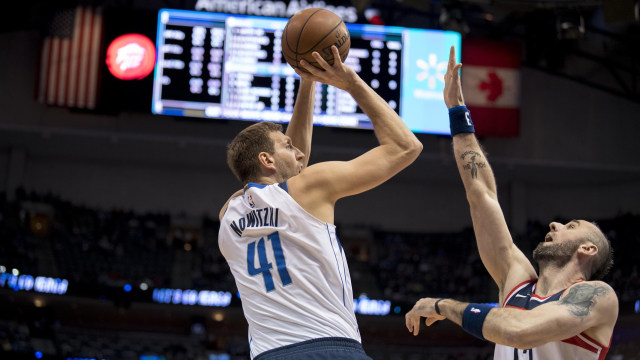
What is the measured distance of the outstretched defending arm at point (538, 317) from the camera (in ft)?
8.80

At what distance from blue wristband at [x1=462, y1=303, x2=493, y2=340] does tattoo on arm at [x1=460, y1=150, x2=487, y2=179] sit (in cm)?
121

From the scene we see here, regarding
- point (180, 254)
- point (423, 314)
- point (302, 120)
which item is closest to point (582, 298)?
point (423, 314)

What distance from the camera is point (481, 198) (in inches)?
154

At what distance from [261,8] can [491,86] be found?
5666mm

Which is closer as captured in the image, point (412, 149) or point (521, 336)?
point (521, 336)

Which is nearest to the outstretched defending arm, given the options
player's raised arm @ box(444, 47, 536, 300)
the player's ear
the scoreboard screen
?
player's raised arm @ box(444, 47, 536, 300)

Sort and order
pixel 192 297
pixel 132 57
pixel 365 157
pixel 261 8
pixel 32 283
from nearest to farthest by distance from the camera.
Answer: pixel 365 157
pixel 132 57
pixel 32 283
pixel 192 297
pixel 261 8

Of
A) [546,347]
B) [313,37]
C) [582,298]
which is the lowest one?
[546,347]

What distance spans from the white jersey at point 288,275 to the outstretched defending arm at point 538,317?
1.27ft

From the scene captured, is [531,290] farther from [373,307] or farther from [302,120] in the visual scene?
[373,307]

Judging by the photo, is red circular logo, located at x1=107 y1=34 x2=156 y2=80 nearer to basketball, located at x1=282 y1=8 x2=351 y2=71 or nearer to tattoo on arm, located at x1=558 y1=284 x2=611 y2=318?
basketball, located at x1=282 y1=8 x2=351 y2=71

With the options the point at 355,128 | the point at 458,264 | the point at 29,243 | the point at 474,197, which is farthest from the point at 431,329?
the point at 474,197

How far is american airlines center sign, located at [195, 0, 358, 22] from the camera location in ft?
55.6

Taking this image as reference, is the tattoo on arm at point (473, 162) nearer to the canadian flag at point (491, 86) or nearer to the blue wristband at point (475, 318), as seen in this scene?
the blue wristband at point (475, 318)
